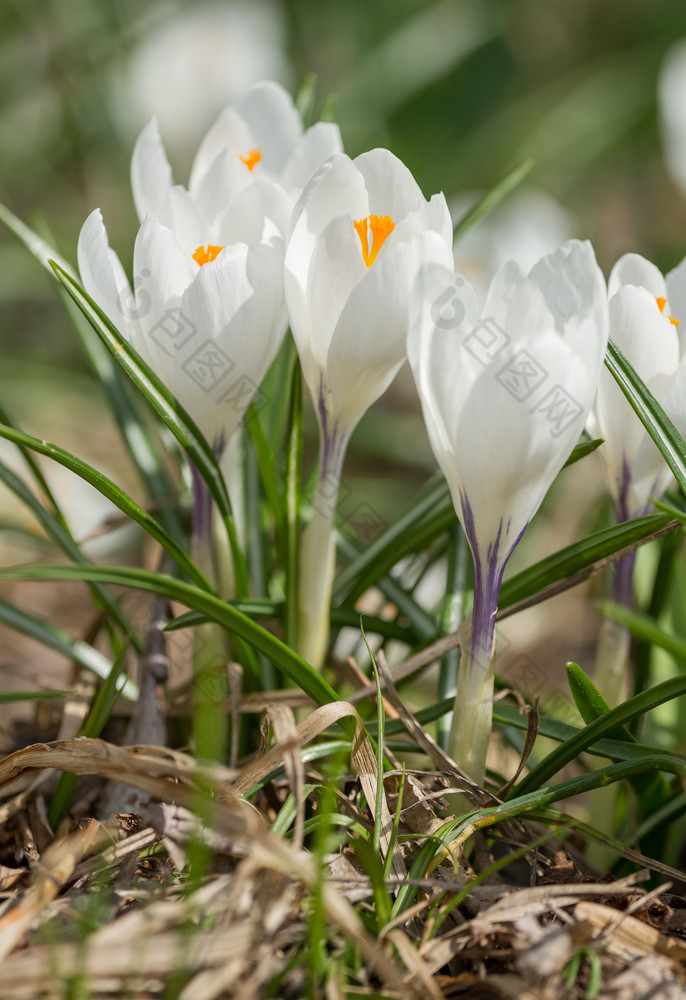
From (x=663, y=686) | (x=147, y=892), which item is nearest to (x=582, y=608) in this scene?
(x=663, y=686)

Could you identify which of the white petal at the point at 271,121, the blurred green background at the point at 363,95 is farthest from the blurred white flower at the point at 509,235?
the white petal at the point at 271,121

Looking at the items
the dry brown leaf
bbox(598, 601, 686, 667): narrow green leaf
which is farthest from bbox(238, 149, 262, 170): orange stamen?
the dry brown leaf

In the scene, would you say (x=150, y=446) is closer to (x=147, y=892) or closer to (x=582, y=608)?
(x=147, y=892)

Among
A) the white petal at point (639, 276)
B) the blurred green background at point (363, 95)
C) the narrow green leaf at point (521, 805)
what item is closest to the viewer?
the narrow green leaf at point (521, 805)

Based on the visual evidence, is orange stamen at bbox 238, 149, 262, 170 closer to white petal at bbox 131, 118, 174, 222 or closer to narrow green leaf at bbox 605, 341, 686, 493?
white petal at bbox 131, 118, 174, 222

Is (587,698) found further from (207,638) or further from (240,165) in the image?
(240,165)

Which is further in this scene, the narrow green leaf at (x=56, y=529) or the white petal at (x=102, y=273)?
the narrow green leaf at (x=56, y=529)

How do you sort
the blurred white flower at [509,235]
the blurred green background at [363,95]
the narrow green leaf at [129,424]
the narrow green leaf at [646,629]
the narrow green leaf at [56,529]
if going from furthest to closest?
1. the blurred green background at [363,95]
2. the blurred white flower at [509,235]
3. the narrow green leaf at [129,424]
4. the narrow green leaf at [56,529]
5. the narrow green leaf at [646,629]

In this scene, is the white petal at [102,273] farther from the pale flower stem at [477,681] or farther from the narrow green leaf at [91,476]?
the pale flower stem at [477,681]
